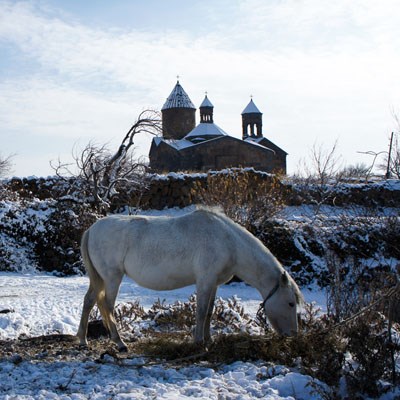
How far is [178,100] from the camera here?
50.8 meters

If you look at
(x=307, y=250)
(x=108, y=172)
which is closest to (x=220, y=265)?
(x=307, y=250)

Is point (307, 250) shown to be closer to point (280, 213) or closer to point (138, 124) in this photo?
point (280, 213)

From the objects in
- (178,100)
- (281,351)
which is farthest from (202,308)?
(178,100)

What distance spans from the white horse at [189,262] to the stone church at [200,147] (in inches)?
1293

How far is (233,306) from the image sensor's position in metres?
8.91

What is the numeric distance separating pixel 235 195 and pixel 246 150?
102 ft

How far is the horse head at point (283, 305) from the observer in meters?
5.93

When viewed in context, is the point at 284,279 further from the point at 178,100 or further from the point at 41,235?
the point at 178,100

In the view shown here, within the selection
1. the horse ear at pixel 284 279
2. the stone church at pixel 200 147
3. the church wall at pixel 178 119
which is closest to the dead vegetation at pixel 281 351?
the horse ear at pixel 284 279

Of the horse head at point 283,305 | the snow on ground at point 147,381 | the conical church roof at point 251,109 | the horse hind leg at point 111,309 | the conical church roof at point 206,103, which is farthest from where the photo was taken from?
the conical church roof at point 251,109

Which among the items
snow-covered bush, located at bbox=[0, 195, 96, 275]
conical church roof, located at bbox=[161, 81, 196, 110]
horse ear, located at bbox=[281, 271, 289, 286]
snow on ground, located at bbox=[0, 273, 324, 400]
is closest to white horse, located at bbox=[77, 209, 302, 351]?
horse ear, located at bbox=[281, 271, 289, 286]

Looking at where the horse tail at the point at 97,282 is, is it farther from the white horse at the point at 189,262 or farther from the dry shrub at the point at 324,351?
the dry shrub at the point at 324,351

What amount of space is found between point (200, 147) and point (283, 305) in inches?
1508

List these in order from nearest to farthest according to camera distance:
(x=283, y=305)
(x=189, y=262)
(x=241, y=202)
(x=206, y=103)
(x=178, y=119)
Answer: (x=283, y=305) → (x=189, y=262) → (x=241, y=202) → (x=178, y=119) → (x=206, y=103)
